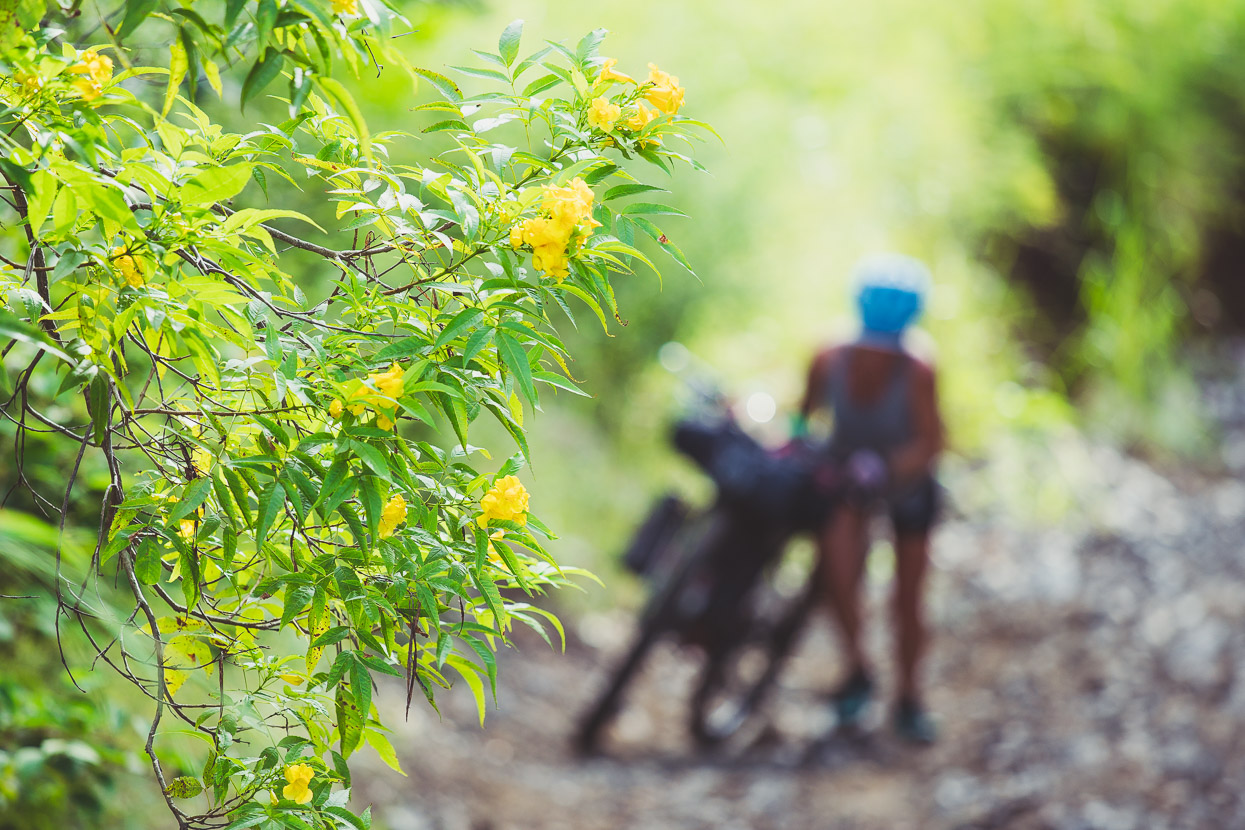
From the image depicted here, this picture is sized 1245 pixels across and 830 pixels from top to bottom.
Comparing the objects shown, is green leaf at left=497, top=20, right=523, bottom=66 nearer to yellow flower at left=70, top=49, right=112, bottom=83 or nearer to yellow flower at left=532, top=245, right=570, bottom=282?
yellow flower at left=532, top=245, right=570, bottom=282

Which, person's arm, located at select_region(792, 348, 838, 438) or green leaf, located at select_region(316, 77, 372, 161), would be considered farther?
person's arm, located at select_region(792, 348, 838, 438)

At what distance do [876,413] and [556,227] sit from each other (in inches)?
111

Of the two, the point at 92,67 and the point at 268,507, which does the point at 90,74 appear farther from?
the point at 268,507

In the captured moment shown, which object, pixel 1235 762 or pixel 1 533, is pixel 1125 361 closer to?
pixel 1235 762

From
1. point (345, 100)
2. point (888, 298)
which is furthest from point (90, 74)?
point (888, 298)

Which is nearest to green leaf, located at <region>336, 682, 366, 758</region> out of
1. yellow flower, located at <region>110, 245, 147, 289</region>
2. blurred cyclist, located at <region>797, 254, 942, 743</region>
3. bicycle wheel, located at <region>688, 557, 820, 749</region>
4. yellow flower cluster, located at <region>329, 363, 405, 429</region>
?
yellow flower cluster, located at <region>329, 363, 405, 429</region>

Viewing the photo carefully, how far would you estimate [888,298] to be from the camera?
3441 millimetres

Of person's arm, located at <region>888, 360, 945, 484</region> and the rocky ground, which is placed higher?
person's arm, located at <region>888, 360, 945, 484</region>

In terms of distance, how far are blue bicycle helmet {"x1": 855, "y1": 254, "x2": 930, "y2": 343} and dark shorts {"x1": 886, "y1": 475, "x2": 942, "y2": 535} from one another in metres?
0.52

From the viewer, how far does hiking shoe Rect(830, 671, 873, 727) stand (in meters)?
3.67

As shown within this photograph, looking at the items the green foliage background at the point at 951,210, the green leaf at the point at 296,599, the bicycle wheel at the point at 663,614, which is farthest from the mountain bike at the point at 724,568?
the green leaf at the point at 296,599

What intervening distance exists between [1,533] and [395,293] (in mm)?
393

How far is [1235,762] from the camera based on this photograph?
10.1ft

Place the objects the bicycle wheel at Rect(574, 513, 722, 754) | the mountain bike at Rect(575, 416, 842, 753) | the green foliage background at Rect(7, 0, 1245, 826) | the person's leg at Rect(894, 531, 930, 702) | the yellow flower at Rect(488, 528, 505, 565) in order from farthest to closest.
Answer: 1. the green foliage background at Rect(7, 0, 1245, 826)
2. the person's leg at Rect(894, 531, 930, 702)
3. the bicycle wheel at Rect(574, 513, 722, 754)
4. the mountain bike at Rect(575, 416, 842, 753)
5. the yellow flower at Rect(488, 528, 505, 565)
